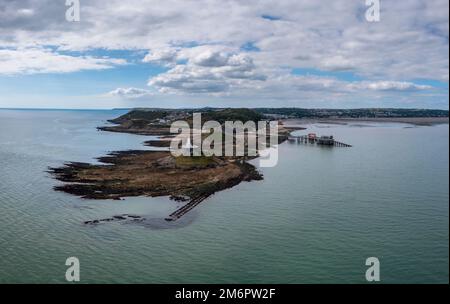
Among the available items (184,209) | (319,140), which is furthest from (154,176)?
(319,140)

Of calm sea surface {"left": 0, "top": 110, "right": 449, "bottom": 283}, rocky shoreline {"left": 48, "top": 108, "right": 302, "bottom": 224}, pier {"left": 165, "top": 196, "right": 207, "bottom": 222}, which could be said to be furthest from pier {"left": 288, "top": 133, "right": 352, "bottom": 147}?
pier {"left": 165, "top": 196, "right": 207, "bottom": 222}

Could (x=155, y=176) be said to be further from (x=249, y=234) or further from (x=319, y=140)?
(x=319, y=140)

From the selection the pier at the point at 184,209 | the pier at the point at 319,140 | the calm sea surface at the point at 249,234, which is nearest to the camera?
the calm sea surface at the point at 249,234

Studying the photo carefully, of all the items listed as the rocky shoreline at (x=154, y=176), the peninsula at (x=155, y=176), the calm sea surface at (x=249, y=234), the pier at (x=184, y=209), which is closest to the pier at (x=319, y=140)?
the peninsula at (x=155, y=176)

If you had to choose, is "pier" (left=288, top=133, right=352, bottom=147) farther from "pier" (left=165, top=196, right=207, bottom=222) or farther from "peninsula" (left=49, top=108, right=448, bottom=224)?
"pier" (left=165, top=196, right=207, bottom=222)

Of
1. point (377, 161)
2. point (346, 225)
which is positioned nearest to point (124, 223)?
point (346, 225)

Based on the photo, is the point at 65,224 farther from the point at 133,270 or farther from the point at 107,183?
the point at 107,183

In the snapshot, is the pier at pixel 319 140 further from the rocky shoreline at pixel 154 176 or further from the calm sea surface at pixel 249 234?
the calm sea surface at pixel 249 234
